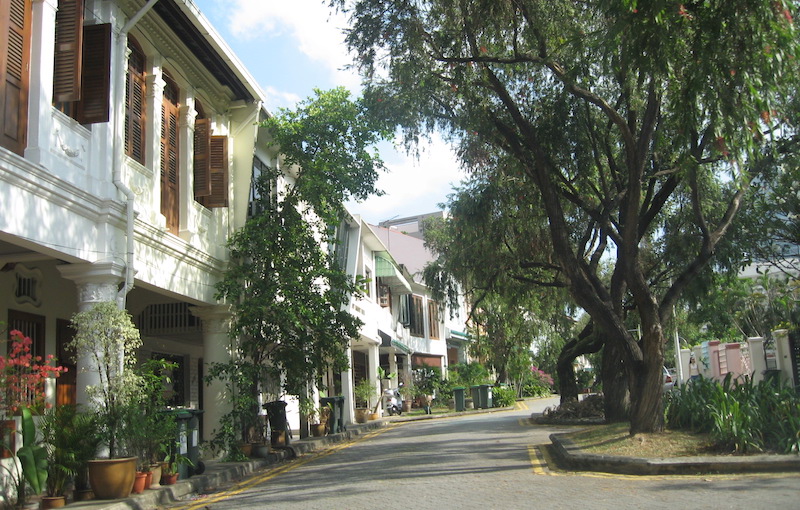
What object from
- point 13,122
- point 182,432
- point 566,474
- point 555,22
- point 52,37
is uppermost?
point 555,22

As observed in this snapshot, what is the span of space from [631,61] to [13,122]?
7715 mm

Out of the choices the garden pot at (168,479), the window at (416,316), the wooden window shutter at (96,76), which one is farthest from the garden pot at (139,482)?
the window at (416,316)

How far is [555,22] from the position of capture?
12500 millimetres

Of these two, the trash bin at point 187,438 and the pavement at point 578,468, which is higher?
the trash bin at point 187,438

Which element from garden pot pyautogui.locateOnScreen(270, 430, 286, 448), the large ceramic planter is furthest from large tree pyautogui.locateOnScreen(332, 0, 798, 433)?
the large ceramic planter

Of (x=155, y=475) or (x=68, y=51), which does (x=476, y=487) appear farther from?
→ (x=68, y=51)

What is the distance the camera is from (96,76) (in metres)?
10.6

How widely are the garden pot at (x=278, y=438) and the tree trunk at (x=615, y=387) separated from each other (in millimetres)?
7714

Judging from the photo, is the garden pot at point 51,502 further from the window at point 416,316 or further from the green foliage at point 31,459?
the window at point 416,316

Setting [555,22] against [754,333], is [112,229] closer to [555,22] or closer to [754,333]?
[555,22]

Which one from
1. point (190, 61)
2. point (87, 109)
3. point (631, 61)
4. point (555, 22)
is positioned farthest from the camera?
point (190, 61)

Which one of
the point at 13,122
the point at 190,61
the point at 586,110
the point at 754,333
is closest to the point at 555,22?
the point at 586,110

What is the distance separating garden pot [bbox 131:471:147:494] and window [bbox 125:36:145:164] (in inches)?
198

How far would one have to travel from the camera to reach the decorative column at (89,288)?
10352 mm
